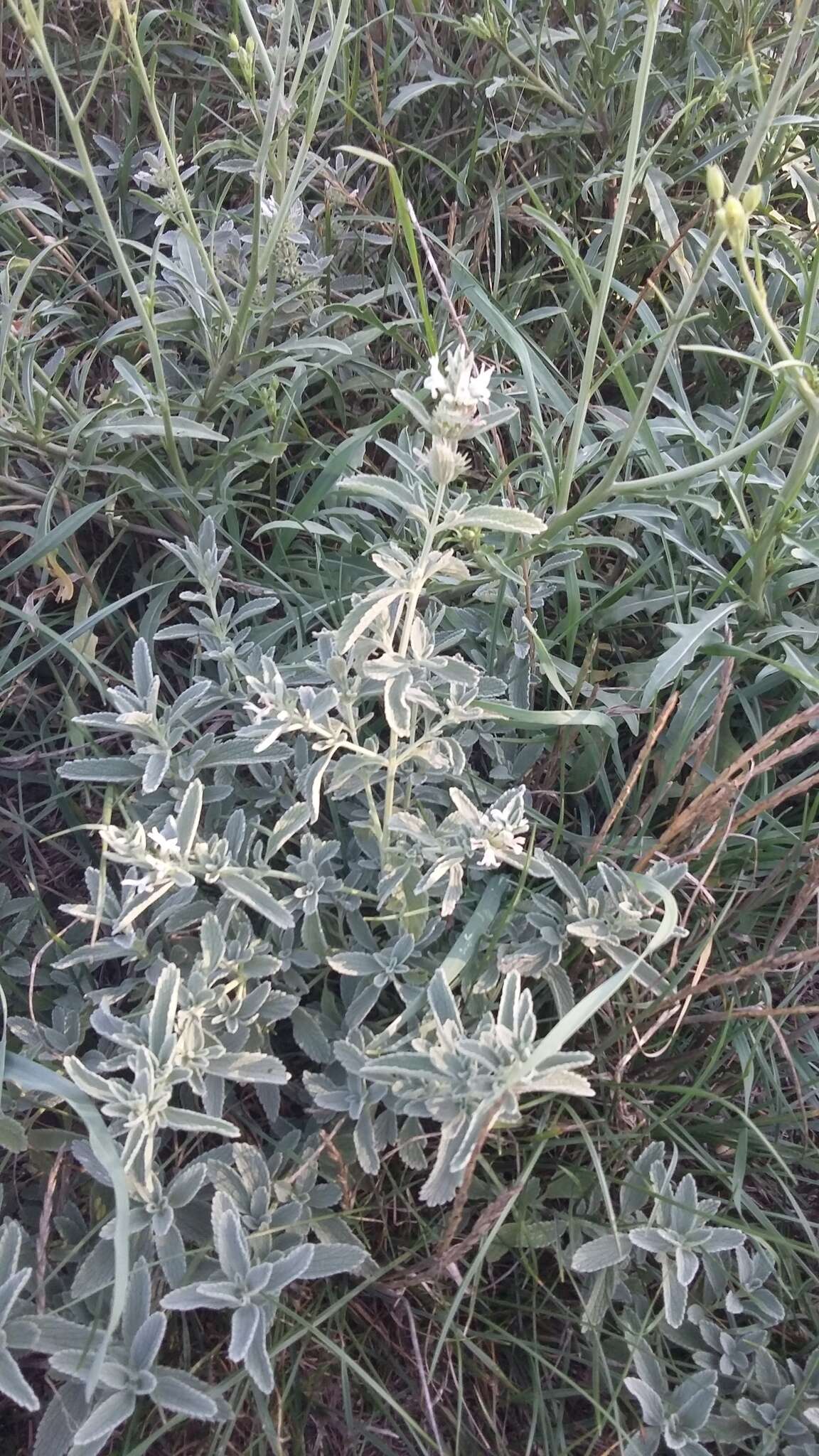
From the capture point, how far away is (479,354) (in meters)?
2.06

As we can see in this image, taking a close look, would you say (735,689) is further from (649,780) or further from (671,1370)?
(671,1370)

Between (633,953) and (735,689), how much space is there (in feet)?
2.01

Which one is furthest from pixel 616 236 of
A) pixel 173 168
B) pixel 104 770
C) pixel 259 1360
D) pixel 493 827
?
pixel 259 1360

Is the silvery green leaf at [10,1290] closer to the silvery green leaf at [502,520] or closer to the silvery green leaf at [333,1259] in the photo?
the silvery green leaf at [333,1259]

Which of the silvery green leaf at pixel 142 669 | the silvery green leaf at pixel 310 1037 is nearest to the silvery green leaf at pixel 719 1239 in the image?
the silvery green leaf at pixel 310 1037

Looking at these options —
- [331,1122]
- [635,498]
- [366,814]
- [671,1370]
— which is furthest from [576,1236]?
[635,498]

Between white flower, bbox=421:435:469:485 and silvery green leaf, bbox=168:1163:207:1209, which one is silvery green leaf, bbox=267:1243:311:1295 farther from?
white flower, bbox=421:435:469:485

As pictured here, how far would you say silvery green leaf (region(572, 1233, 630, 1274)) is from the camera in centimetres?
139

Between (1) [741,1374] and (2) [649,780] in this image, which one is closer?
(1) [741,1374]

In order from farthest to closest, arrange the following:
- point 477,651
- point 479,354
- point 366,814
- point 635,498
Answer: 1. point 479,354
2. point 635,498
3. point 477,651
4. point 366,814

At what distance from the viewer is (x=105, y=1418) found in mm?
1165

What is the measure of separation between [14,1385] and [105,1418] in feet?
0.36

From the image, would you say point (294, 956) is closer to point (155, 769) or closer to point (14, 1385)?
point (155, 769)

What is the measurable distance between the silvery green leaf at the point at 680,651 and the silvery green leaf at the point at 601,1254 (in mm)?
791
